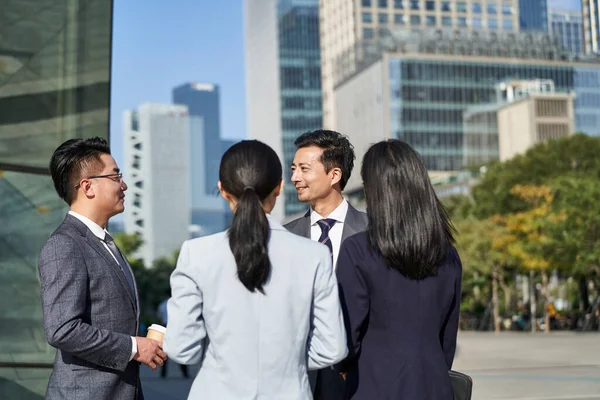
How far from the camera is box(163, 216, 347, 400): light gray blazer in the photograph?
3.70 m

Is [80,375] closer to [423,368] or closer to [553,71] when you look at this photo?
[423,368]

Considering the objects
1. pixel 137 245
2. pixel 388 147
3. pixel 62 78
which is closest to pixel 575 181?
pixel 62 78

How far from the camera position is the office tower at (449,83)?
107m

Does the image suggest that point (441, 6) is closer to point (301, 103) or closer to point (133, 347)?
point (301, 103)

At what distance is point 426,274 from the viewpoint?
168 inches

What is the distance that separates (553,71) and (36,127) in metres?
106

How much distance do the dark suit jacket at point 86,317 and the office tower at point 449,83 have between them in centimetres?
10140

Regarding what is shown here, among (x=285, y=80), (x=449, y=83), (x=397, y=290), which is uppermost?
(x=285, y=80)

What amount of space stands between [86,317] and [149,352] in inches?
12.1

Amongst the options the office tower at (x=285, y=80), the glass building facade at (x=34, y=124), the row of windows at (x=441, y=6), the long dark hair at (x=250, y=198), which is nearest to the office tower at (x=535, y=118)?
the row of windows at (x=441, y=6)

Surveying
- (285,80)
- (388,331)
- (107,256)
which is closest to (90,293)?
(107,256)

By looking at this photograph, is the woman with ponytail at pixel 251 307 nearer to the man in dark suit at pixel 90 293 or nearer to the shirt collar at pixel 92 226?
the man in dark suit at pixel 90 293

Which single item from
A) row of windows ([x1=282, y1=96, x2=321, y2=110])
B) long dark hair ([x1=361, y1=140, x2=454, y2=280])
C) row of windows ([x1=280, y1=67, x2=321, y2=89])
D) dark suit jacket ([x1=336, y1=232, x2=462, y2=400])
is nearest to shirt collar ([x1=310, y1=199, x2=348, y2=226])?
long dark hair ([x1=361, y1=140, x2=454, y2=280])

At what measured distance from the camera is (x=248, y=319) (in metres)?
3.71
